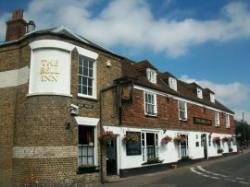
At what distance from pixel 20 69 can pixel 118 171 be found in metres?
7.66

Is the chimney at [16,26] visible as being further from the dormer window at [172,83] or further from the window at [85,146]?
the dormer window at [172,83]

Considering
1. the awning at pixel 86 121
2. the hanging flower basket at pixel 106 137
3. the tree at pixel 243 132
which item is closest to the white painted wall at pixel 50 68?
the awning at pixel 86 121

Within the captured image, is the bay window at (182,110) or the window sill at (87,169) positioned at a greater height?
the bay window at (182,110)

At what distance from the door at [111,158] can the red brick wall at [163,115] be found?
1421 millimetres

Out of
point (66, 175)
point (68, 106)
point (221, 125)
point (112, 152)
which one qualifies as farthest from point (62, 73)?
point (221, 125)

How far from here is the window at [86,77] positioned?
1619 centimetres

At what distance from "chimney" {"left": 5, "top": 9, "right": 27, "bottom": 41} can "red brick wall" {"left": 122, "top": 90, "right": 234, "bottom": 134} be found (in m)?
7.32

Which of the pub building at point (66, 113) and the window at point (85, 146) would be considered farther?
the window at point (85, 146)

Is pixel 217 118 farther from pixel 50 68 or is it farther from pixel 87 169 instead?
pixel 50 68

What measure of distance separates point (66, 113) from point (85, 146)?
2164 millimetres

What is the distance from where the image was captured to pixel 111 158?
18312 mm

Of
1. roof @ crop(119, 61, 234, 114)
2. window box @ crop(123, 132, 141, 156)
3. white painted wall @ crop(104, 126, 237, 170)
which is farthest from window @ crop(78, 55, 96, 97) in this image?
window box @ crop(123, 132, 141, 156)

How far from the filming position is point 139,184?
51.5 feet

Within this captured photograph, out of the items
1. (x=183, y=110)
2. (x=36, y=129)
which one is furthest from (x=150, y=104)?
(x=36, y=129)
